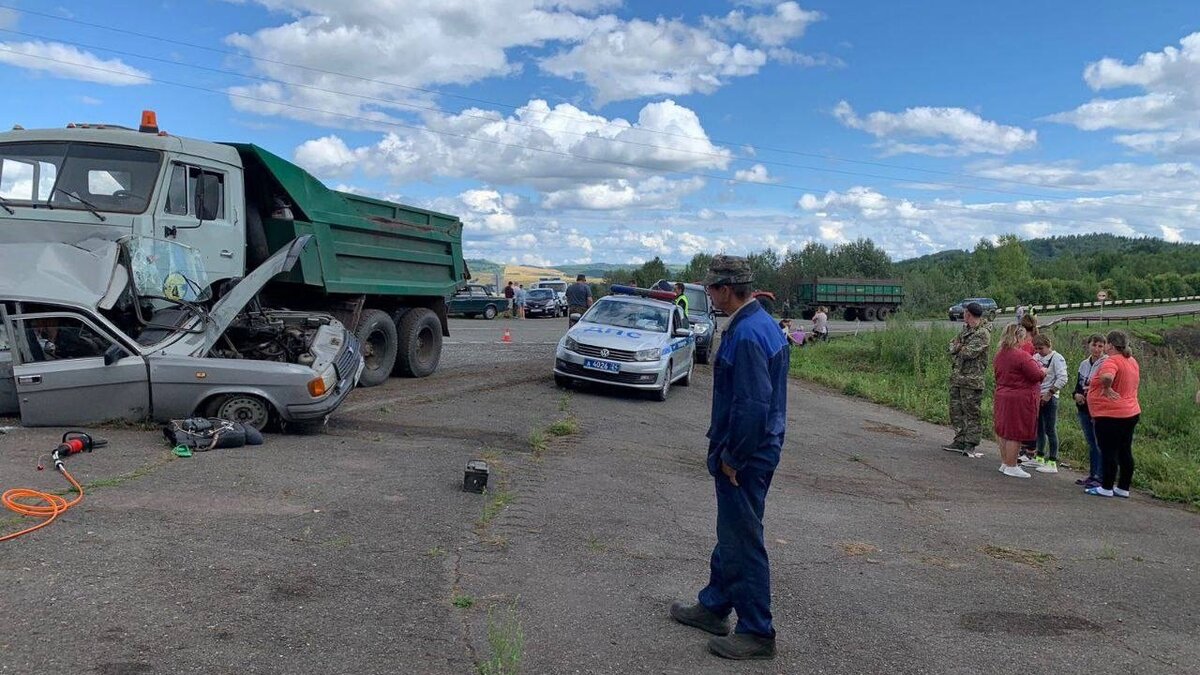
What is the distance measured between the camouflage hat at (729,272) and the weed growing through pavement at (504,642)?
1.94 meters

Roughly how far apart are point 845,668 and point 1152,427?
1094 centimetres

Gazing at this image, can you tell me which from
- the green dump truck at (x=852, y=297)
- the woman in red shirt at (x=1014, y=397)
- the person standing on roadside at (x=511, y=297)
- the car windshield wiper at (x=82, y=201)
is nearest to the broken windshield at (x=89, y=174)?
the car windshield wiper at (x=82, y=201)

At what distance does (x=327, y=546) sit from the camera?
4.91 m

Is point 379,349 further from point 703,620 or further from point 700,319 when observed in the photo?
point 703,620

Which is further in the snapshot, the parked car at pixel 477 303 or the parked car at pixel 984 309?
the parked car at pixel 477 303

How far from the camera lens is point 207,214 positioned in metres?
8.94

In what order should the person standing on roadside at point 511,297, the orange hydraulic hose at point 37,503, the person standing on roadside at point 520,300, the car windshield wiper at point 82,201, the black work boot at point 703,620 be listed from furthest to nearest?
1. the person standing on roadside at point 520,300
2. the person standing on roadside at point 511,297
3. the car windshield wiper at point 82,201
4. the orange hydraulic hose at point 37,503
5. the black work boot at point 703,620

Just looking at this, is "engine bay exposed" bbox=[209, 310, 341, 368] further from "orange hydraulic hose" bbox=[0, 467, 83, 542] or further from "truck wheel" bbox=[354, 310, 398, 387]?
"orange hydraulic hose" bbox=[0, 467, 83, 542]

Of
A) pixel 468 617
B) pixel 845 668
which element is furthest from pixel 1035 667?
pixel 468 617

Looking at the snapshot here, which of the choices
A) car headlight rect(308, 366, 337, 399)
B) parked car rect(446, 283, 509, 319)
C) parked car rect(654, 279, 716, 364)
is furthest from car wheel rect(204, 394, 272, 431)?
parked car rect(446, 283, 509, 319)

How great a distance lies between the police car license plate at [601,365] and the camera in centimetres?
1213

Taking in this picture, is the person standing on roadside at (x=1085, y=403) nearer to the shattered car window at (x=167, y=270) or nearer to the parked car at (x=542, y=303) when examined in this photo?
the shattered car window at (x=167, y=270)

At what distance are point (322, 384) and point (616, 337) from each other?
5466 mm

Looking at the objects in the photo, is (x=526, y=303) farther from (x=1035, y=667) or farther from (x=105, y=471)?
(x=1035, y=667)
